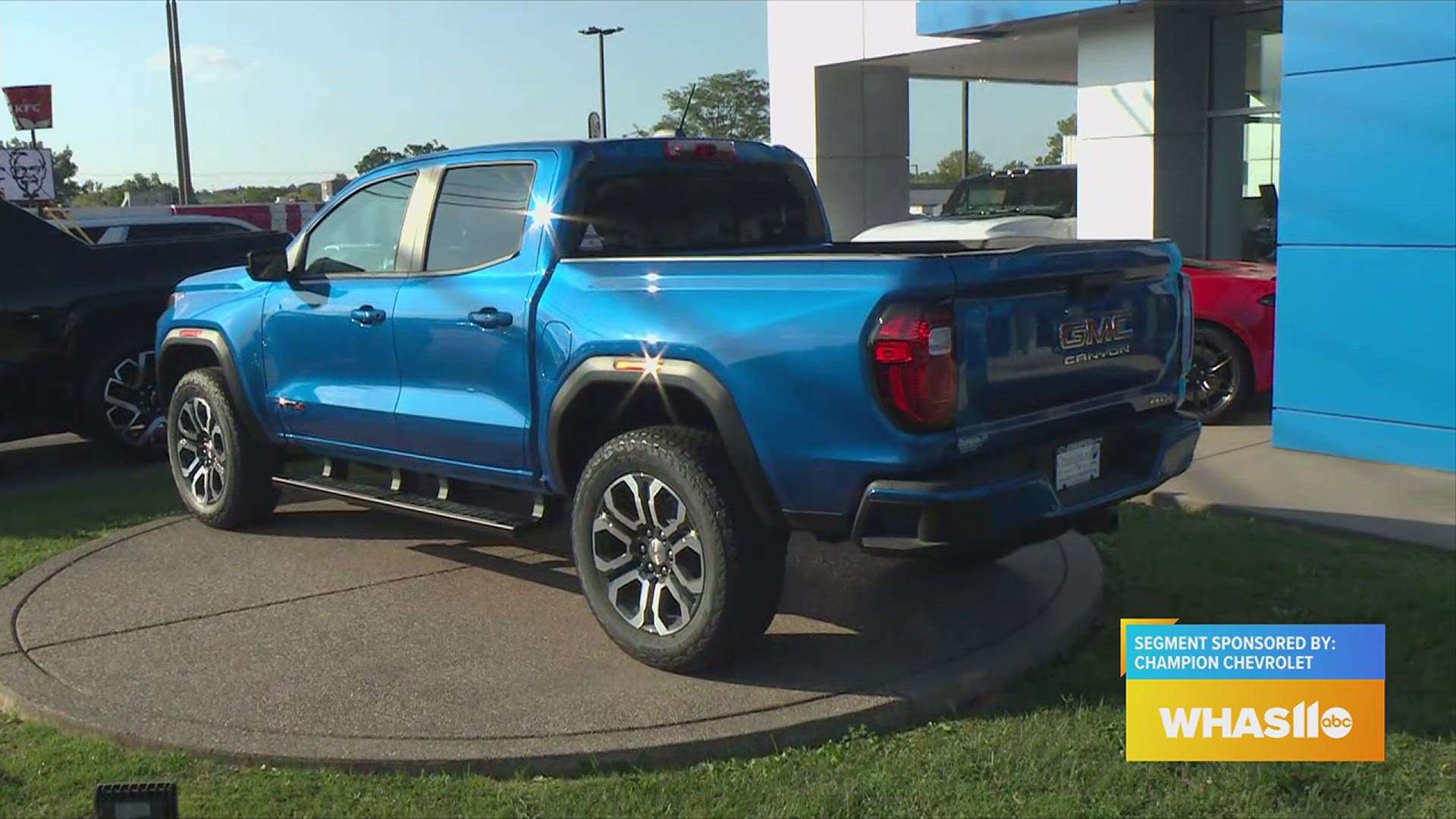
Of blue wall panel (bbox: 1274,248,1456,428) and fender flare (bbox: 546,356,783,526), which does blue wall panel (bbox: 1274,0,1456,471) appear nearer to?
blue wall panel (bbox: 1274,248,1456,428)

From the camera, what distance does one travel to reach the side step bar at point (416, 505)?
5492 millimetres

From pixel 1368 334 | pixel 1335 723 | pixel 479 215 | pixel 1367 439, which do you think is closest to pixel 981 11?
pixel 1368 334

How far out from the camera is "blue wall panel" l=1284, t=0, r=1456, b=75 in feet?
25.8

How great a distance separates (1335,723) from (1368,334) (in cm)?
507

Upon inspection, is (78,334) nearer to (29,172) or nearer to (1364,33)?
(1364,33)

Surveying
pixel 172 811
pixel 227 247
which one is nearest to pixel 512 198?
pixel 172 811

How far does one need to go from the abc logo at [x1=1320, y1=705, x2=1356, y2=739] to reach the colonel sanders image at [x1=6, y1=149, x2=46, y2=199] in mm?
19189

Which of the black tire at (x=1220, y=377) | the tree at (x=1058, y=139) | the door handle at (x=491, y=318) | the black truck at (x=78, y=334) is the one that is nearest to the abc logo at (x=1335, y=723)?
the door handle at (x=491, y=318)

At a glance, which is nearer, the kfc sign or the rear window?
the rear window

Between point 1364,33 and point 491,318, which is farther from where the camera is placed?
point 1364,33

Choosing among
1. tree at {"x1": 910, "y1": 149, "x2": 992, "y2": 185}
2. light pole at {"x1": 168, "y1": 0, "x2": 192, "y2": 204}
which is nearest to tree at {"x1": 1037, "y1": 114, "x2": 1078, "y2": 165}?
tree at {"x1": 910, "y1": 149, "x2": 992, "y2": 185}

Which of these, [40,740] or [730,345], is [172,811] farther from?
[730,345]

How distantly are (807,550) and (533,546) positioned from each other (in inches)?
52.3

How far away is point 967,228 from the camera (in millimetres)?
13797
